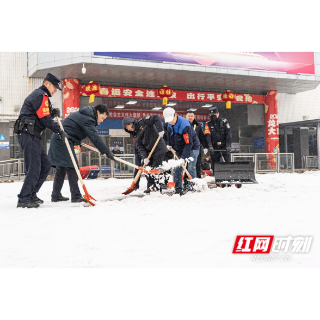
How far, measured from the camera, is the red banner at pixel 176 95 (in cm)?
1516

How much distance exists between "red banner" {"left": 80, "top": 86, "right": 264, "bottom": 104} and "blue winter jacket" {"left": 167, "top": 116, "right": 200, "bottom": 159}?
367 inches

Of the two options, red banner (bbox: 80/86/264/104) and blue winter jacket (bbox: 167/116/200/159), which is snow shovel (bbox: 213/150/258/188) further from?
red banner (bbox: 80/86/264/104)

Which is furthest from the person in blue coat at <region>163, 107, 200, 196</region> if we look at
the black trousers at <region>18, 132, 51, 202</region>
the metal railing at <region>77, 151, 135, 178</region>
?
the metal railing at <region>77, 151, 135, 178</region>

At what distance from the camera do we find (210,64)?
559 inches

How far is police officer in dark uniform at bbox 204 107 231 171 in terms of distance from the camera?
7449 millimetres

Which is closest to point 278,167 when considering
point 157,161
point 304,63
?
point 304,63

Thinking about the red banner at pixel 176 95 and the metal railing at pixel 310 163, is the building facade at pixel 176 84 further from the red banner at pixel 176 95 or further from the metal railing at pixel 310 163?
the metal railing at pixel 310 163

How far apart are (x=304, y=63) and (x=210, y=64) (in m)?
4.93

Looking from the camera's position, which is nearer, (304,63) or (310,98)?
(304,63)

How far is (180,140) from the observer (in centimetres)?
614

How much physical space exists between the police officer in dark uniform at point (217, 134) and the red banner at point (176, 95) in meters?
8.44

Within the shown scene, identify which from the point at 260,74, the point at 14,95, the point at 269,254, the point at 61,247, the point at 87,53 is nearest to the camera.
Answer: the point at 269,254

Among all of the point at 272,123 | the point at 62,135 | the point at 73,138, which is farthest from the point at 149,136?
the point at 272,123

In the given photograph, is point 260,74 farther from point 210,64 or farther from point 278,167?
point 278,167
